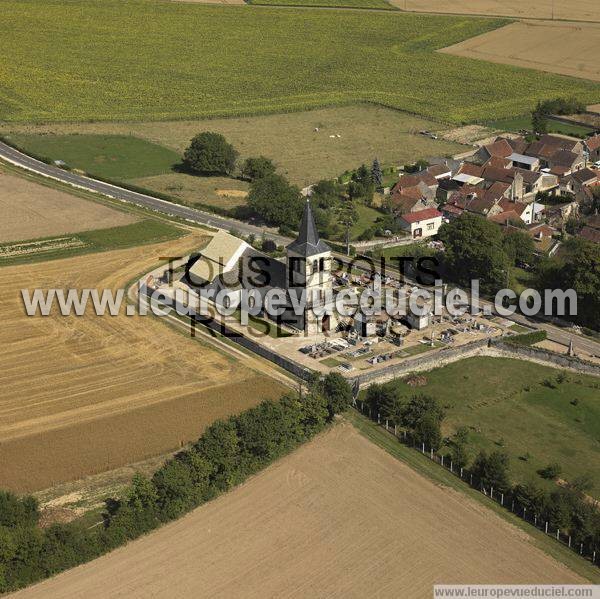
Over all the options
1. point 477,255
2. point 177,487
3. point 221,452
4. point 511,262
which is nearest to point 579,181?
point 511,262

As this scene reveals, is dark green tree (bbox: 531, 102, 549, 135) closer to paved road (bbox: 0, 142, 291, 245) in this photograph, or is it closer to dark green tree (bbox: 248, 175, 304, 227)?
dark green tree (bbox: 248, 175, 304, 227)

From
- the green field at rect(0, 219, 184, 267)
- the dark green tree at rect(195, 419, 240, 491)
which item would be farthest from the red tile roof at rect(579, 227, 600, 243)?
the dark green tree at rect(195, 419, 240, 491)

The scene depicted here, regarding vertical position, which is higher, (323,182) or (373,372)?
(323,182)

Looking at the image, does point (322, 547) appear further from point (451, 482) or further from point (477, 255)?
point (477, 255)

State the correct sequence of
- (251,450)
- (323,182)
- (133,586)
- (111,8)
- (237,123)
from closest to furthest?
(133,586), (251,450), (323,182), (237,123), (111,8)

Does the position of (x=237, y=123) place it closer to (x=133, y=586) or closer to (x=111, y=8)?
(x=111, y=8)

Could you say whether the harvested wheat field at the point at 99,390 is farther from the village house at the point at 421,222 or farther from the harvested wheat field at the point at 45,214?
the village house at the point at 421,222

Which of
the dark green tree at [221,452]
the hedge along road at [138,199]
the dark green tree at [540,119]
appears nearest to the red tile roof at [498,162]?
the dark green tree at [540,119]

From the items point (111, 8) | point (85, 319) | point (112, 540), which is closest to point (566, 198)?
point (85, 319)
